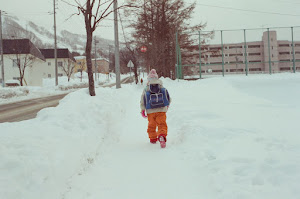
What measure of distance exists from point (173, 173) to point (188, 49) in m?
20.0

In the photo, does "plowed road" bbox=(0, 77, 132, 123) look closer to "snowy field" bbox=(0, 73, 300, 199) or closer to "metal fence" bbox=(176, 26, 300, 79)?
"snowy field" bbox=(0, 73, 300, 199)

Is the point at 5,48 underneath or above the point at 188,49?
above

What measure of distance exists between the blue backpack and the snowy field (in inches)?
35.4

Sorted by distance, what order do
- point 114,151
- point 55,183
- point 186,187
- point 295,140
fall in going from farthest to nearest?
point 114,151, point 295,140, point 186,187, point 55,183

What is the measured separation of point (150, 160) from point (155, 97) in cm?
147

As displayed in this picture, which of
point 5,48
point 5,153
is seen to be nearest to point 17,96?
point 5,153

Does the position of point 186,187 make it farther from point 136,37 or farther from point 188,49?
point 136,37

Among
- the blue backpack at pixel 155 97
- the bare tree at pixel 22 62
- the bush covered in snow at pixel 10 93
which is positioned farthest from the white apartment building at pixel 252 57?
the bare tree at pixel 22 62

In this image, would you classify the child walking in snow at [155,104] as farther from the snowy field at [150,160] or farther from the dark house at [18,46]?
the dark house at [18,46]

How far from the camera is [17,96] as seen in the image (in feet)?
59.1

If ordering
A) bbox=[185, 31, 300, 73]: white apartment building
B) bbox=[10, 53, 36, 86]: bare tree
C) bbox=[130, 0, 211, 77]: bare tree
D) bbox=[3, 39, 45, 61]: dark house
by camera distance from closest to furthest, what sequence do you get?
bbox=[185, 31, 300, 73]: white apartment building, bbox=[130, 0, 211, 77]: bare tree, bbox=[10, 53, 36, 86]: bare tree, bbox=[3, 39, 45, 61]: dark house

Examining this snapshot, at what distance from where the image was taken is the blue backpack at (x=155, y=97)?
4844 millimetres

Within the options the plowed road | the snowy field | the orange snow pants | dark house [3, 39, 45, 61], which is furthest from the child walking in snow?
dark house [3, 39, 45, 61]

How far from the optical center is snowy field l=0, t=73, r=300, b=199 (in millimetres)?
2510
